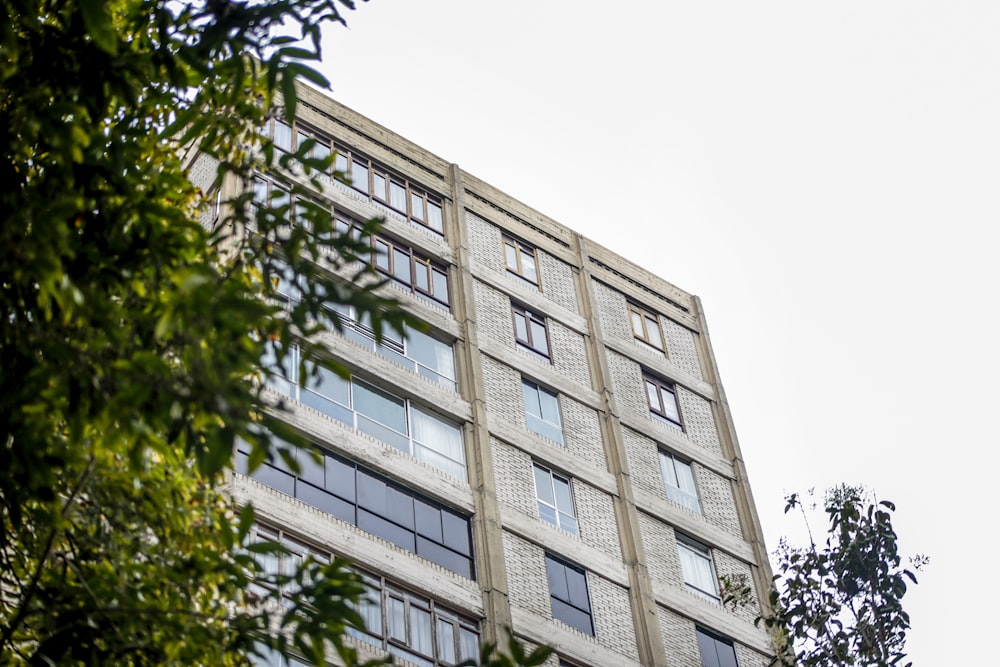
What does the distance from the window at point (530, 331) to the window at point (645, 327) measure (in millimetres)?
3722

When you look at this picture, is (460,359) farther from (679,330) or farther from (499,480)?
(679,330)

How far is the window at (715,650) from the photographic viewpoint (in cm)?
3075

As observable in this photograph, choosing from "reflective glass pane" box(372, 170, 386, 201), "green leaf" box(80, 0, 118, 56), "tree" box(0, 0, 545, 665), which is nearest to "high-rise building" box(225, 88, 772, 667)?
"reflective glass pane" box(372, 170, 386, 201)

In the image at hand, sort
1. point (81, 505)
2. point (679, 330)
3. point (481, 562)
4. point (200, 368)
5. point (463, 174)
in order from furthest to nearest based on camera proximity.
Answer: point (679, 330) → point (463, 174) → point (481, 562) → point (81, 505) → point (200, 368)

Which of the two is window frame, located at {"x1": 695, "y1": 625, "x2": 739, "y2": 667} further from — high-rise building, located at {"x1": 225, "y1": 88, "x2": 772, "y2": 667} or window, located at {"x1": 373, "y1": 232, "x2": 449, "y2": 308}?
window, located at {"x1": 373, "y1": 232, "x2": 449, "y2": 308}

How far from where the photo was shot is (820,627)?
23.2 meters

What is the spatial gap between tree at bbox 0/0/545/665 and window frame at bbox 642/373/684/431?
27363mm

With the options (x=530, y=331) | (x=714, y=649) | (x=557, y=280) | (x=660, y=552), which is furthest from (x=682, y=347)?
(x=714, y=649)

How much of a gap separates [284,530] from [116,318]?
17.5 metres

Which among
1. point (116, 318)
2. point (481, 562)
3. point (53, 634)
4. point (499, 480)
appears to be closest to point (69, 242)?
point (116, 318)

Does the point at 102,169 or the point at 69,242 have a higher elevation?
the point at 102,169

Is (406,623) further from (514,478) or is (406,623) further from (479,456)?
(514,478)

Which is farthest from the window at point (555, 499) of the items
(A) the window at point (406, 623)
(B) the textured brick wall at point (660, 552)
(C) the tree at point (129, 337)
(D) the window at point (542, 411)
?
(C) the tree at point (129, 337)

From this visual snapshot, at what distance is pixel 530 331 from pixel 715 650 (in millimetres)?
8935
